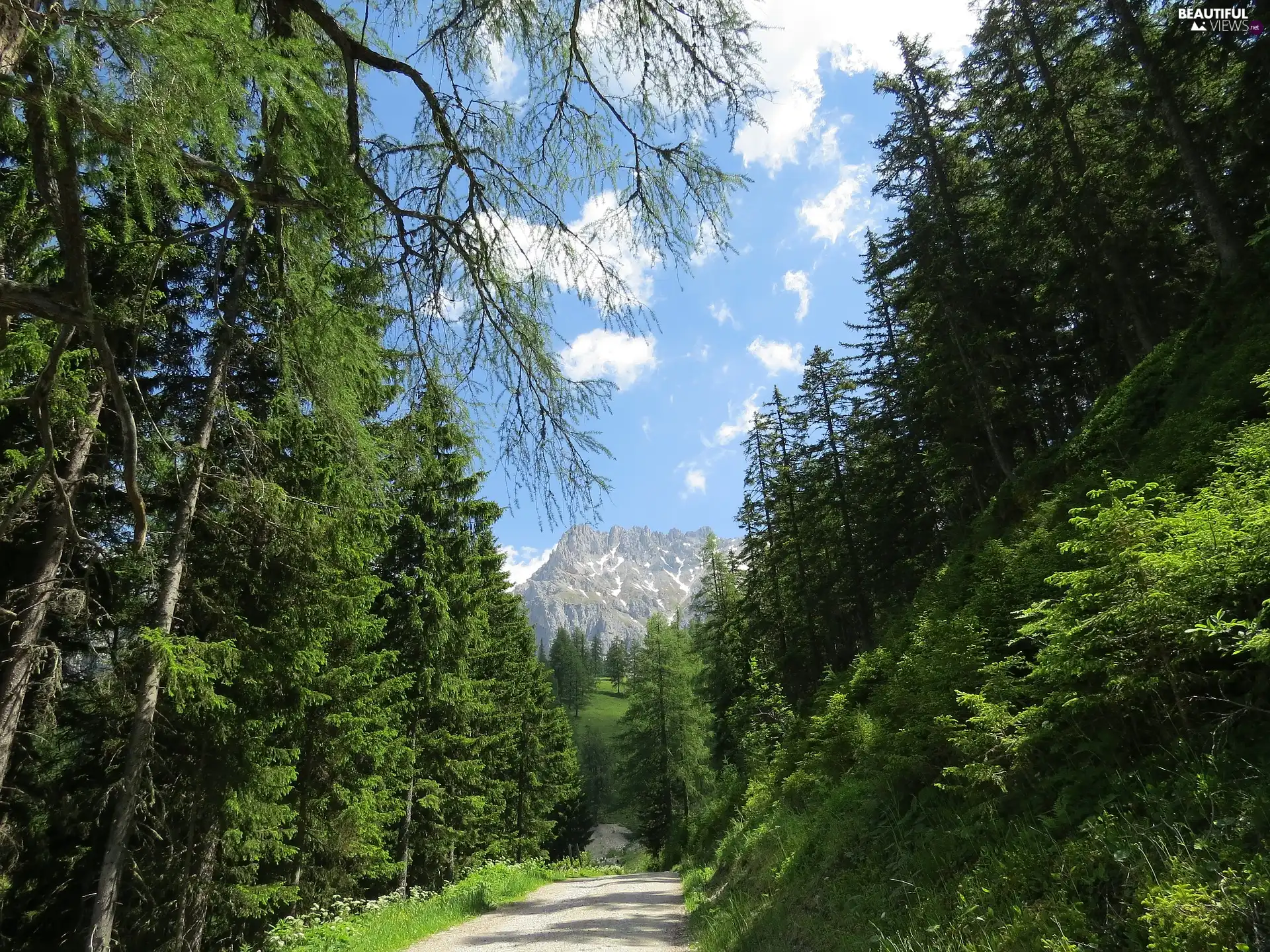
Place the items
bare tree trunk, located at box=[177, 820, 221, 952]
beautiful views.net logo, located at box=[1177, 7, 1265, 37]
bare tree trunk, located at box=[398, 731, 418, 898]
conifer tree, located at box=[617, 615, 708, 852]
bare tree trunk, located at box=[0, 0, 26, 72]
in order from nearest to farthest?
bare tree trunk, located at box=[0, 0, 26, 72], bare tree trunk, located at box=[177, 820, 221, 952], beautiful views.net logo, located at box=[1177, 7, 1265, 37], bare tree trunk, located at box=[398, 731, 418, 898], conifer tree, located at box=[617, 615, 708, 852]

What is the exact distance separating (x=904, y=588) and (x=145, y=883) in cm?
2262

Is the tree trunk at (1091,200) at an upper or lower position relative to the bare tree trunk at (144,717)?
upper

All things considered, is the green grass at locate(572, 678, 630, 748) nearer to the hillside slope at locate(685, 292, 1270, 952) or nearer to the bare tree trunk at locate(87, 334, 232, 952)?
the bare tree trunk at locate(87, 334, 232, 952)

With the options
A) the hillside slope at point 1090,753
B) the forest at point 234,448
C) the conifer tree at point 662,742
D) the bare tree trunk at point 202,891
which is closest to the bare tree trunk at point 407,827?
the forest at point 234,448

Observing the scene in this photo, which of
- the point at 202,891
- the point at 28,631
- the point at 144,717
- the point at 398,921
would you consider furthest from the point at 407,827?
the point at 28,631

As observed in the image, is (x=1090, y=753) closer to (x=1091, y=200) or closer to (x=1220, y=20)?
(x=1220, y=20)

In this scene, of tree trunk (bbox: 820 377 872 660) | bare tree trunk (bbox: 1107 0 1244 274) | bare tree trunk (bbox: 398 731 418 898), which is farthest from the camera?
tree trunk (bbox: 820 377 872 660)

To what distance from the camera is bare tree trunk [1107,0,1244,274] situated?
11344 millimetres

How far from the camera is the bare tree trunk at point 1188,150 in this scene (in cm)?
1134

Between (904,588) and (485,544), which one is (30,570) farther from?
(904,588)

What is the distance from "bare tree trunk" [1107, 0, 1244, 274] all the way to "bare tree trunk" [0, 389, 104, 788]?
1668 cm

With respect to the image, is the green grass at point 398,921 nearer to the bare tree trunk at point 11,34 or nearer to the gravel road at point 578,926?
the gravel road at point 578,926

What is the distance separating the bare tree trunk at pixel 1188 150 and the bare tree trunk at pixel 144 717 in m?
15.7

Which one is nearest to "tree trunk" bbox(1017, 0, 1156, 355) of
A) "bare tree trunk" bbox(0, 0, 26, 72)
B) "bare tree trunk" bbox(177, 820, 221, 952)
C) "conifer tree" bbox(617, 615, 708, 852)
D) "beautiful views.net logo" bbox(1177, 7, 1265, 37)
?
"beautiful views.net logo" bbox(1177, 7, 1265, 37)
